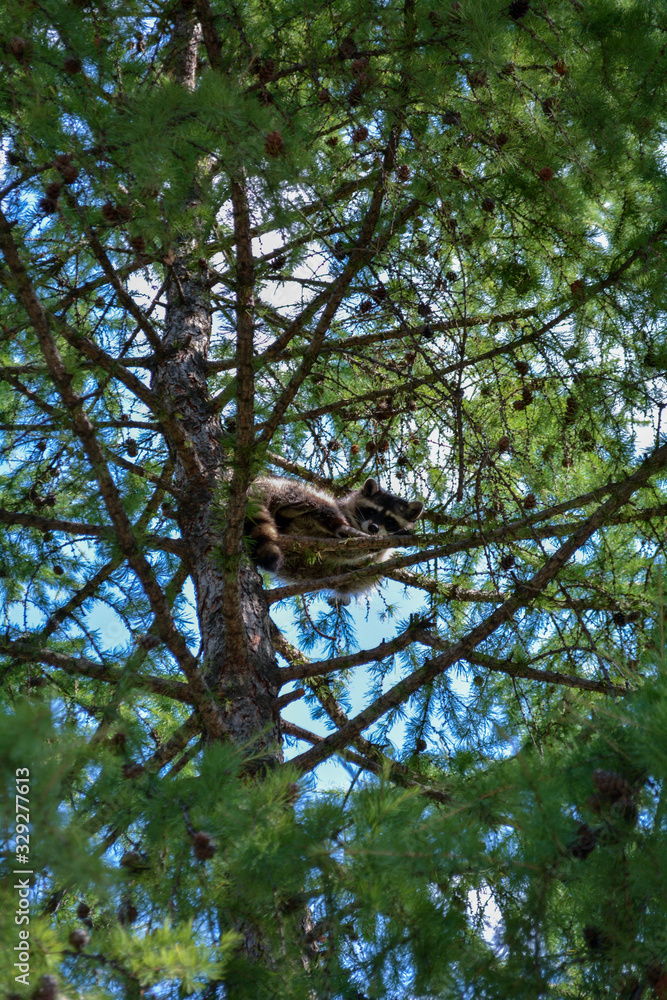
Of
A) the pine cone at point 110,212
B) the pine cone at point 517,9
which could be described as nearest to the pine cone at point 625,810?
the pine cone at point 110,212

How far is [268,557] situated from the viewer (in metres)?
4.85

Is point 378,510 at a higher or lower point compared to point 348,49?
higher

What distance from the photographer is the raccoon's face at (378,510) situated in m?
A: 6.35

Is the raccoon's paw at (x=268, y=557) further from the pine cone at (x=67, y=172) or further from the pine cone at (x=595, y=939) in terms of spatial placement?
the pine cone at (x=595, y=939)

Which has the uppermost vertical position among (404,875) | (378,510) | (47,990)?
(378,510)

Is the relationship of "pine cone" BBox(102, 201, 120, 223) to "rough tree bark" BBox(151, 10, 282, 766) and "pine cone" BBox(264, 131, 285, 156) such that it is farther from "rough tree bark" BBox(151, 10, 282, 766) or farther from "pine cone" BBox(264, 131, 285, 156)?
"pine cone" BBox(264, 131, 285, 156)

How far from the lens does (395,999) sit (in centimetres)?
196

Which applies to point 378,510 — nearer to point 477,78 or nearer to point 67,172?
point 477,78

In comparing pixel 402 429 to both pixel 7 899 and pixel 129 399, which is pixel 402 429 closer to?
pixel 129 399

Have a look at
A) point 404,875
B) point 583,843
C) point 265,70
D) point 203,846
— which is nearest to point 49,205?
point 265,70

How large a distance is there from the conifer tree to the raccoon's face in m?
0.84

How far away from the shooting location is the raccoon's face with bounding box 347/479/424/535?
250 inches

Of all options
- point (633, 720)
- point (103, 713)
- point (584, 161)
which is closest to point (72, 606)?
point (103, 713)

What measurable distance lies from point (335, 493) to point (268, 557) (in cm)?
92
